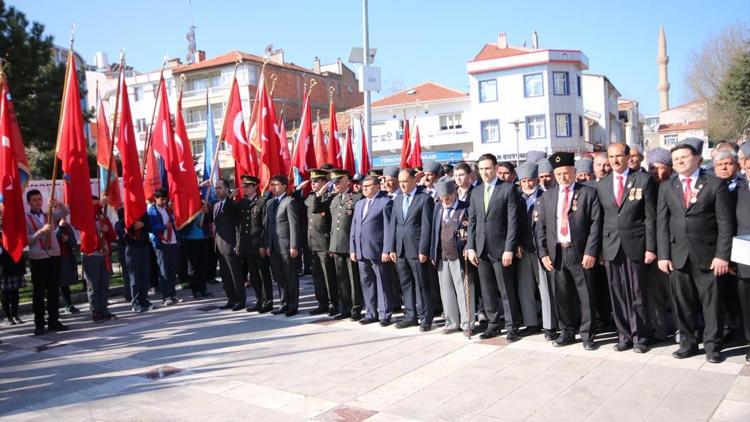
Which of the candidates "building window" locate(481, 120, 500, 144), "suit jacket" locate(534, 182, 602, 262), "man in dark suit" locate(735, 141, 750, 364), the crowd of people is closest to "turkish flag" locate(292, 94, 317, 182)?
the crowd of people

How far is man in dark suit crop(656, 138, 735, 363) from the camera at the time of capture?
5.61m

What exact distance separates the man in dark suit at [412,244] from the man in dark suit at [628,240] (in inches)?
83.2

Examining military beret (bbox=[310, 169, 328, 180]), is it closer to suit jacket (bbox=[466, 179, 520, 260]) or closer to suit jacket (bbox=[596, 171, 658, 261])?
suit jacket (bbox=[466, 179, 520, 260])

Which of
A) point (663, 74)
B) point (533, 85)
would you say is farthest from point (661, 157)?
point (663, 74)

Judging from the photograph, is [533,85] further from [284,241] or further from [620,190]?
[620,190]

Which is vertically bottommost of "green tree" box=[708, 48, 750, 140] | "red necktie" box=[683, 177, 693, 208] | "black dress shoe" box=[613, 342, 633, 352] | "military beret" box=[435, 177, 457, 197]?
"black dress shoe" box=[613, 342, 633, 352]

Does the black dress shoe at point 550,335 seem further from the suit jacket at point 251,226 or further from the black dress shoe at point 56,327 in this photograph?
the black dress shoe at point 56,327

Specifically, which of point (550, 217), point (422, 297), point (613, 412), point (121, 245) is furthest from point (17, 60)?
point (613, 412)

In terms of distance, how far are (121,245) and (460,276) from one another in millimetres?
6470

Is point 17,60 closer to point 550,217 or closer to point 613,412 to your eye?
point 550,217

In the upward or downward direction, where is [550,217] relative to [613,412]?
upward

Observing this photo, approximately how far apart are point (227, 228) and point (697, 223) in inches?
264

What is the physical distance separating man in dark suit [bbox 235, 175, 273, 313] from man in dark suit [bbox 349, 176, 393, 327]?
1.76 m

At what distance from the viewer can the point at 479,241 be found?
709 cm
